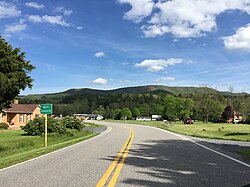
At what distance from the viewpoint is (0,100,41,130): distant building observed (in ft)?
161

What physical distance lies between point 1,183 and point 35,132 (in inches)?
1005

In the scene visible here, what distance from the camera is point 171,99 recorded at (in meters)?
101

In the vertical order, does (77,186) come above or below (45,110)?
below

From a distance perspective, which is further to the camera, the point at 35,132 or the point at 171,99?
the point at 171,99

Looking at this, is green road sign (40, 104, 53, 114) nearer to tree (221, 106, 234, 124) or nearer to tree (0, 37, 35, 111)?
tree (0, 37, 35, 111)

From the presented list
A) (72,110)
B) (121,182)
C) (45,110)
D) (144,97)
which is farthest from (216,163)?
(144,97)

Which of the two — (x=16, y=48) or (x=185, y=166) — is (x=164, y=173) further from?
(x=16, y=48)

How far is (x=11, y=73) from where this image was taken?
76.3ft

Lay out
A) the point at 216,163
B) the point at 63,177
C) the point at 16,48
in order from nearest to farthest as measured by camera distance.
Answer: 1. the point at 63,177
2. the point at 216,163
3. the point at 16,48

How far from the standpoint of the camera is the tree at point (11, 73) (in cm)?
2209

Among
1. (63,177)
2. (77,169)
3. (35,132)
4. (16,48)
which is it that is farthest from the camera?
(35,132)

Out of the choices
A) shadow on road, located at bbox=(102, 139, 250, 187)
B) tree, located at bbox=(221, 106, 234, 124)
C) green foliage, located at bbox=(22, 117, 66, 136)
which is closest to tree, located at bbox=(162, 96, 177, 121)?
tree, located at bbox=(221, 106, 234, 124)

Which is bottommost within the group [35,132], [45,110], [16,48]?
[35,132]

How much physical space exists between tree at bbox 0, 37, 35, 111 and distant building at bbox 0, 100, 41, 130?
74.9ft
